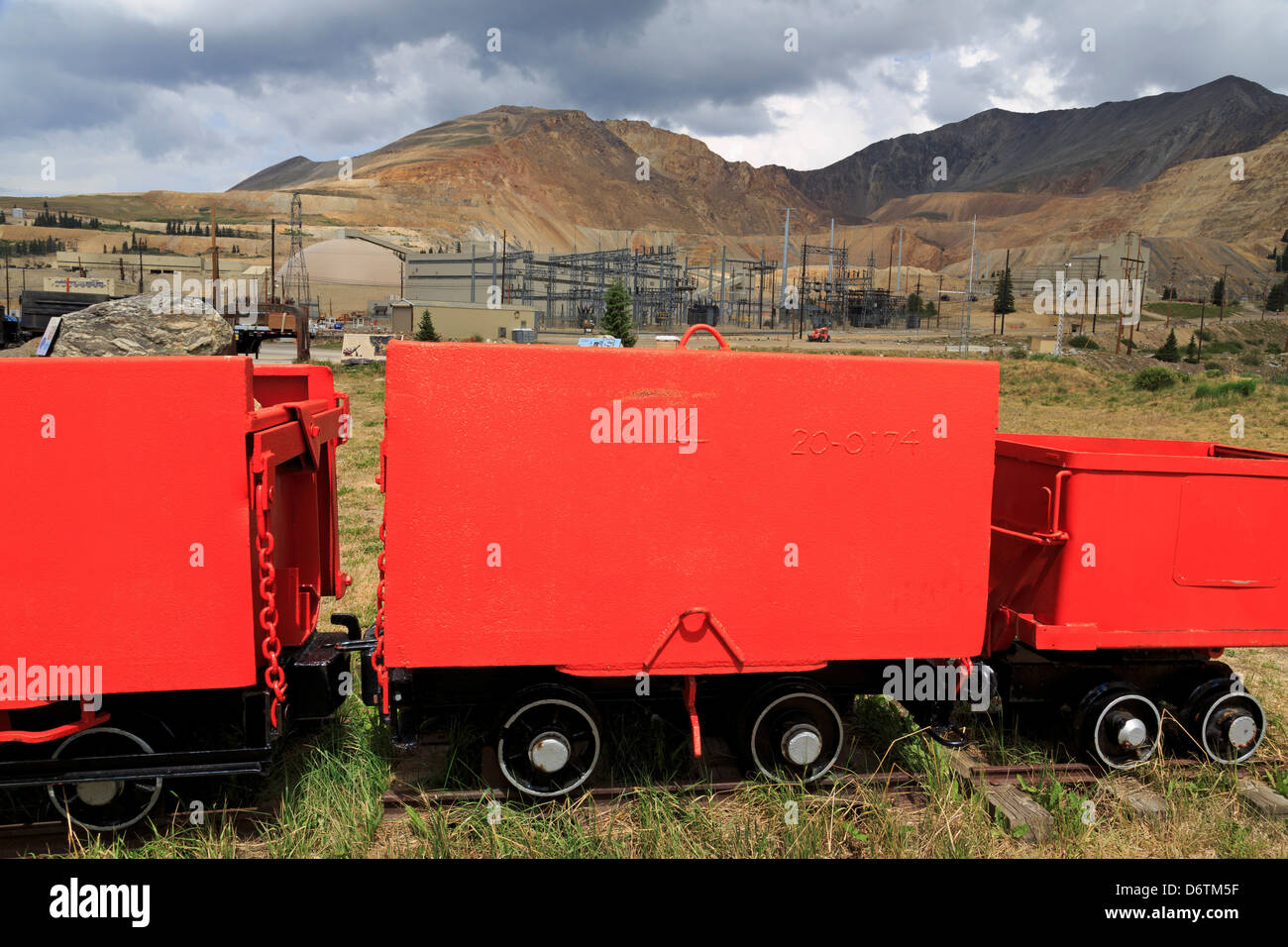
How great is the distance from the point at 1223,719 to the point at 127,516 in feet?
19.3

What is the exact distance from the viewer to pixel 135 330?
1623cm

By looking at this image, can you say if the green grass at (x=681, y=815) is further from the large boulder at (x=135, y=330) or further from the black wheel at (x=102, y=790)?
the large boulder at (x=135, y=330)

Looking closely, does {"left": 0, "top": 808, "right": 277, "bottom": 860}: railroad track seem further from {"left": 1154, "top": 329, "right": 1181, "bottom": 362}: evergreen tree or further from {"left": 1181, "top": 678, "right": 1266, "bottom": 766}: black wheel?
{"left": 1154, "top": 329, "right": 1181, "bottom": 362}: evergreen tree

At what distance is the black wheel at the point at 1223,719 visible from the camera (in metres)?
4.95

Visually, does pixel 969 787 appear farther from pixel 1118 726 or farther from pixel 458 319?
pixel 458 319

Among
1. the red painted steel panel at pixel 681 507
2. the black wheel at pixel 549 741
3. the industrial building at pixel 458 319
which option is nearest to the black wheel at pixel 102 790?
the red painted steel panel at pixel 681 507

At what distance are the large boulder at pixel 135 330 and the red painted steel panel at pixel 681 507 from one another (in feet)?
47.3

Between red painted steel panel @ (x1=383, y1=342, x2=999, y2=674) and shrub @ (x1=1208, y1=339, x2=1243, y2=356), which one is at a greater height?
shrub @ (x1=1208, y1=339, x2=1243, y2=356)

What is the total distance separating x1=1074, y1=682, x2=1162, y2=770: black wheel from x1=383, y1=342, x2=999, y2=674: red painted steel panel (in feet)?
3.92

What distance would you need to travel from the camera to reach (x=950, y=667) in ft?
14.7

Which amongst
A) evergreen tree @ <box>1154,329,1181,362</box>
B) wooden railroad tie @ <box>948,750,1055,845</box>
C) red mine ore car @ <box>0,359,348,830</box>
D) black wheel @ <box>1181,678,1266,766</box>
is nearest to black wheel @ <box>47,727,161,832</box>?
red mine ore car @ <box>0,359,348,830</box>

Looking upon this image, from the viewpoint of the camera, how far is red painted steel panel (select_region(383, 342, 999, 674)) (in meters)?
3.78

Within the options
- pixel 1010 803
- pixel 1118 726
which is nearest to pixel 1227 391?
pixel 1118 726
